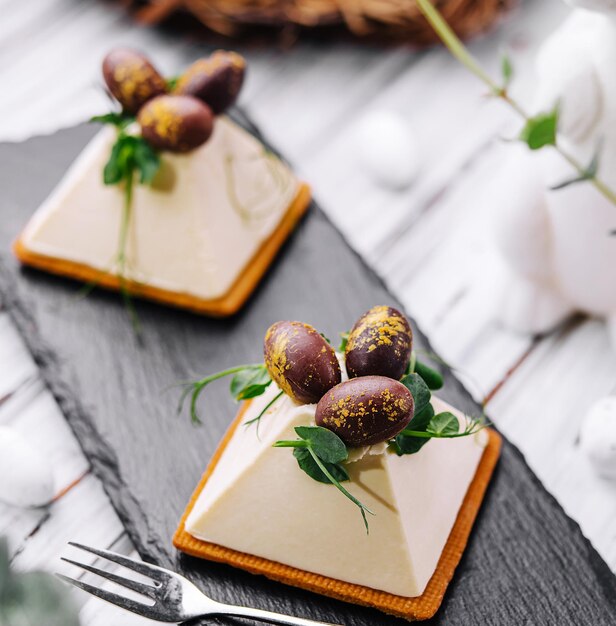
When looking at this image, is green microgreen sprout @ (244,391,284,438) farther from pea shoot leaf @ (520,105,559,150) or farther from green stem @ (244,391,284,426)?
pea shoot leaf @ (520,105,559,150)

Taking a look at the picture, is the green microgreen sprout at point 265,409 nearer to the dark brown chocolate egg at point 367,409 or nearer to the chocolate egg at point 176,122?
the dark brown chocolate egg at point 367,409

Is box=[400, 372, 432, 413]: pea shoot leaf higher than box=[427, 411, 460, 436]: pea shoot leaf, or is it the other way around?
box=[400, 372, 432, 413]: pea shoot leaf

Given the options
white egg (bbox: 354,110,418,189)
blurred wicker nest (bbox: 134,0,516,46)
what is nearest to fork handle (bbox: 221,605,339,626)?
white egg (bbox: 354,110,418,189)

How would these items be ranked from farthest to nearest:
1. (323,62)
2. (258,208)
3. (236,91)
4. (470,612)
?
(323,62)
(258,208)
(236,91)
(470,612)

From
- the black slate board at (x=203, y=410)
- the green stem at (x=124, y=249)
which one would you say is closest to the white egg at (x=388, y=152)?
the black slate board at (x=203, y=410)

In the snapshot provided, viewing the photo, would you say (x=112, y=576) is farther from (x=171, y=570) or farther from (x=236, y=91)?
(x=236, y=91)

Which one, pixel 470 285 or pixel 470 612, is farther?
pixel 470 285

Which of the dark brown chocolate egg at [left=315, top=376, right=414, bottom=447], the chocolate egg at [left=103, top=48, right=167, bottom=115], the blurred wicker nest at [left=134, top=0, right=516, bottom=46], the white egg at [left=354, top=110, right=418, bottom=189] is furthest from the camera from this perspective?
the blurred wicker nest at [left=134, top=0, right=516, bottom=46]

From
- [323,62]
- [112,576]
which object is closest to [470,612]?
[112,576]
